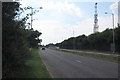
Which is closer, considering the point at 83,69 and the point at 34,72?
the point at 34,72

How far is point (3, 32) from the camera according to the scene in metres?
12.5

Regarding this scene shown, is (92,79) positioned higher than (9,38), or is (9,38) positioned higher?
(9,38)

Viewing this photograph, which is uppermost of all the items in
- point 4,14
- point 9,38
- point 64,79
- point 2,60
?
point 4,14

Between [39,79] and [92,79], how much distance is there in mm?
2936

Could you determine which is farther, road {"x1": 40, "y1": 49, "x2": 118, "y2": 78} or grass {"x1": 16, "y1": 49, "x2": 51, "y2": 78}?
road {"x1": 40, "y1": 49, "x2": 118, "y2": 78}

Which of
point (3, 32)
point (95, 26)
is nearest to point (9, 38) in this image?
point (3, 32)

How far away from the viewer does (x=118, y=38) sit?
82.5 m

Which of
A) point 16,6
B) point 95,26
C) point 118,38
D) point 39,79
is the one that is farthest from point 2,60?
point 95,26

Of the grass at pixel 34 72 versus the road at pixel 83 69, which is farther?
the road at pixel 83 69

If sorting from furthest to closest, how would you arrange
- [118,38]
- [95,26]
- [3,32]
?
[95,26]
[118,38]
[3,32]

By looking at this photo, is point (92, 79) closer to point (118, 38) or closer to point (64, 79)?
point (64, 79)

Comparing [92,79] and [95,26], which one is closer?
[92,79]

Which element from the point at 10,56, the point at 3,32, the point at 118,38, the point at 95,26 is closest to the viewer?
the point at 3,32

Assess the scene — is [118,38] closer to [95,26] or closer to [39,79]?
[95,26]
